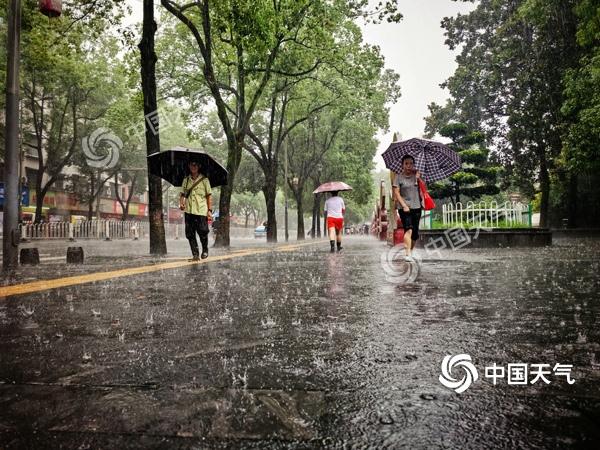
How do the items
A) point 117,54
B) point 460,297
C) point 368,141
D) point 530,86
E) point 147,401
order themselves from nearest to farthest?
point 147,401, point 460,297, point 530,86, point 117,54, point 368,141

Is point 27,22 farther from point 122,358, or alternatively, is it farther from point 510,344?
point 510,344

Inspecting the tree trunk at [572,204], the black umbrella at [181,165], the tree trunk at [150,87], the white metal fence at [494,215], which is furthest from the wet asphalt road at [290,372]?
Answer: the tree trunk at [572,204]

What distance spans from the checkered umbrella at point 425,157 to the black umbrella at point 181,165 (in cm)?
421

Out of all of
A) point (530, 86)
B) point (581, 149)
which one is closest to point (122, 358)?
point (581, 149)

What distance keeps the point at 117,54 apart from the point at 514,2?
2923cm

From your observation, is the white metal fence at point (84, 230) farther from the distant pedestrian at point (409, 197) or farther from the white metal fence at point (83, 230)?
the distant pedestrian at point (409, 197)

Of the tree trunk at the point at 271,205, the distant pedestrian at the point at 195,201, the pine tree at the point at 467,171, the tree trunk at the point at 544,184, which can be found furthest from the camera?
the tree trunk at the point at 544,184

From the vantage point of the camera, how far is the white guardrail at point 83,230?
31.6 m

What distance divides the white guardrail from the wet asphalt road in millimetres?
31421

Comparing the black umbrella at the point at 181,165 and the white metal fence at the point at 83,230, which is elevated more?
the black umbrella at the point at 181,165

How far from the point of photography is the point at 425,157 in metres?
11.7

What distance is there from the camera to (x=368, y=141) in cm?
4091

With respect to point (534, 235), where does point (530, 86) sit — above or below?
above

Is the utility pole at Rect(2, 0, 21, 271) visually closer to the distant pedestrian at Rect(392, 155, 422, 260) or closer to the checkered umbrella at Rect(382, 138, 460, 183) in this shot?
the distant pedestrian at Rect(392, 155, 422, 260)
